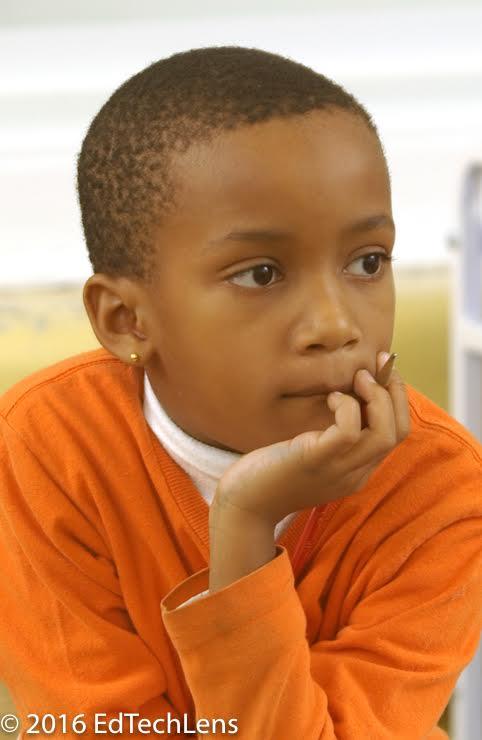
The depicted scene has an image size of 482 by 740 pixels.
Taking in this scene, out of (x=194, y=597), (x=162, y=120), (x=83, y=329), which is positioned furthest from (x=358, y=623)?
(x=83, y=329)

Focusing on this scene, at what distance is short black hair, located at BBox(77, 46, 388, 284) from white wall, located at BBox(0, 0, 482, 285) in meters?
1.25

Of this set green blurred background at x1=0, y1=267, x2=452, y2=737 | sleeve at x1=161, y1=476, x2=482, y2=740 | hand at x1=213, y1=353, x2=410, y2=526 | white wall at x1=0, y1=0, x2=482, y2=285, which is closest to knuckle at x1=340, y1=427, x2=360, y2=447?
hand at x1=213, y1=353, x2=410, y2=526

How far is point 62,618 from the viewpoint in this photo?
2.96ft

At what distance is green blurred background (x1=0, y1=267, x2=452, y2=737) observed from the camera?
6.90 feet

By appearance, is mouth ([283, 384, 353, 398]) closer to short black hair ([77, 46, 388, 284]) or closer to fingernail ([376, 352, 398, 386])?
fingernail ([376, 352, 398, 386])

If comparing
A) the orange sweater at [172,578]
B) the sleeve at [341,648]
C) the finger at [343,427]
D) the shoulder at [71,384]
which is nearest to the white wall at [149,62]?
the shoulder at [71,384]

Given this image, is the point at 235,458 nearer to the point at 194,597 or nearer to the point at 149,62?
the point at 194,597

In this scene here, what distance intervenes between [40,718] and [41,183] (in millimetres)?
1548

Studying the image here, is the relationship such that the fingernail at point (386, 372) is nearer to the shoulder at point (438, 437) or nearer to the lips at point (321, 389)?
the lips at point (321, 389)

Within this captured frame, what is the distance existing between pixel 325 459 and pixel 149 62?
1.51 m

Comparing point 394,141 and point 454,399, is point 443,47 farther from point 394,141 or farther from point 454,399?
point 454,399

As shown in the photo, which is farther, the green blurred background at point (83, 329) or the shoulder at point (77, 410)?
the green blurred background at point (83, 329)

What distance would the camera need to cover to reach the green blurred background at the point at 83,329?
210 cm

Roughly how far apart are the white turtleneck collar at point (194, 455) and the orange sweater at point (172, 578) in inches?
0.4
